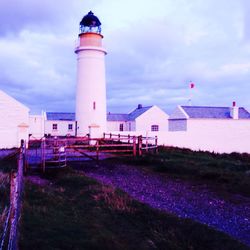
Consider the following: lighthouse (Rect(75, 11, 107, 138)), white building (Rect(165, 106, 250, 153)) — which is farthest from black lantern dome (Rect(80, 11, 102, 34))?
white building (Rect(165, 106, 250, 153))

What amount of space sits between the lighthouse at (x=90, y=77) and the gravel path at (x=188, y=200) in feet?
Result: 44.6

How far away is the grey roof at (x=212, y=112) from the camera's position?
116 feet

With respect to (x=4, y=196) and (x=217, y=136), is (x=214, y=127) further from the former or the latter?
(x=4, y=196)

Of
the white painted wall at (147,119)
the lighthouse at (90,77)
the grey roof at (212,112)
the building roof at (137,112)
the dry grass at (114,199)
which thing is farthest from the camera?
the building roof at (137,112)

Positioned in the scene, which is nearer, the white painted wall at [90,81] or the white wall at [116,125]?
the white painted wall at [90,81]

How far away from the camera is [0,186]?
9867mm

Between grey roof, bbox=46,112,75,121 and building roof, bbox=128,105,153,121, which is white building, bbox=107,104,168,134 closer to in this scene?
building roof, bbox=128,105,153,121

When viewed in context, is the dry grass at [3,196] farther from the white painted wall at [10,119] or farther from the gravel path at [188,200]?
the white painted wall at [10,119]

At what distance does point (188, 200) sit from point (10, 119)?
19.5m

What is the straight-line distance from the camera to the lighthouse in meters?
27.4

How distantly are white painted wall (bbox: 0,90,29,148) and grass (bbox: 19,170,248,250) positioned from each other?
16756 millimetres

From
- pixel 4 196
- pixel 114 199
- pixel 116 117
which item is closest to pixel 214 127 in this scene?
pixel 116 117

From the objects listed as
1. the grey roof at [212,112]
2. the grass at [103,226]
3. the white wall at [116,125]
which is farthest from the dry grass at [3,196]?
the white wall at [116,125]

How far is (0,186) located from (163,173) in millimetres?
6527
